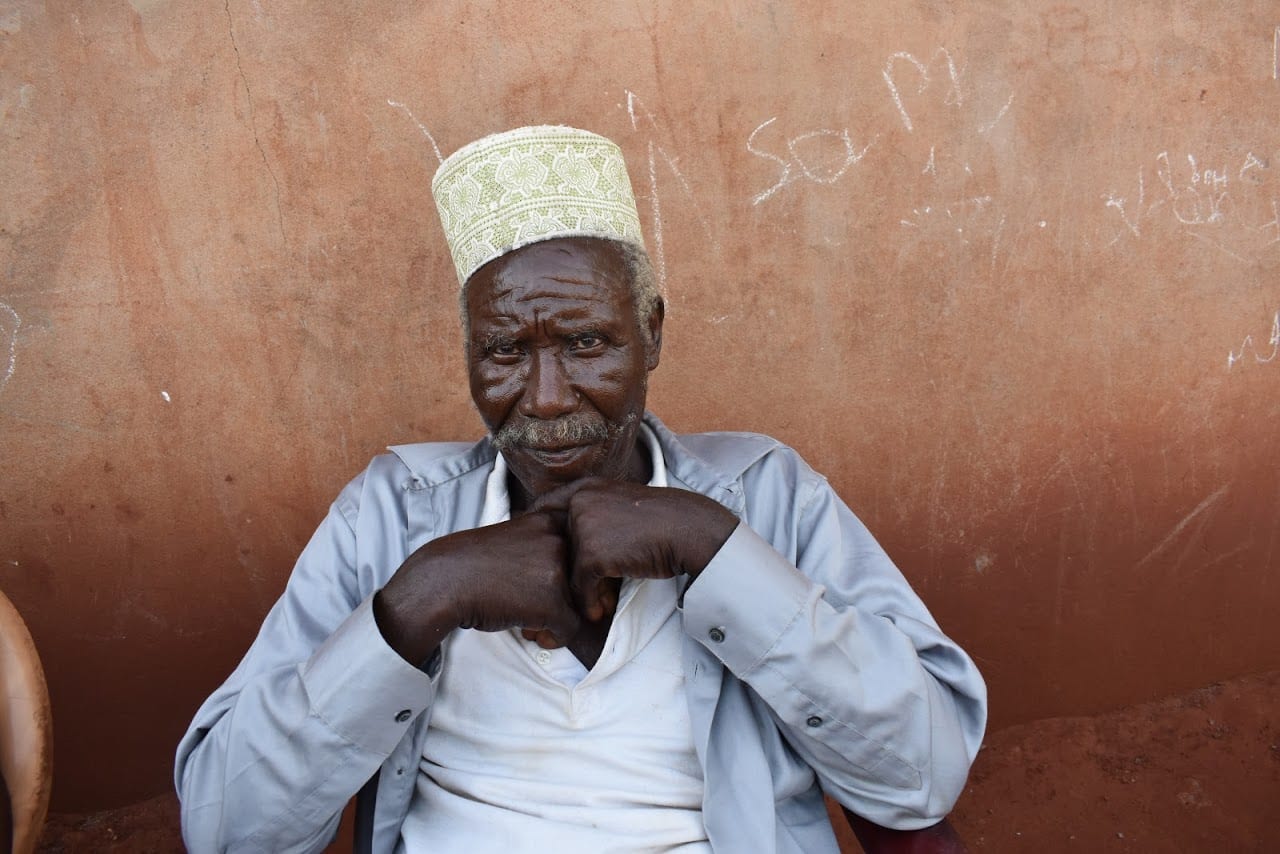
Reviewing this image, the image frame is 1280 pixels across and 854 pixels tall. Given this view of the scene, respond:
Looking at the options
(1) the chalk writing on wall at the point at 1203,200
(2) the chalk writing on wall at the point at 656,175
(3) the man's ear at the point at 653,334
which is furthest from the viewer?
(1) the chalk writing on wall at the point at 1203,200

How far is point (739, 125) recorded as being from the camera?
278 centimetres

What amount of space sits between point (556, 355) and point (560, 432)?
139 millimetres

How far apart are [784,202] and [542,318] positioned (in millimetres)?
1280

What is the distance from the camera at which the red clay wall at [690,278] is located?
2.63 meters

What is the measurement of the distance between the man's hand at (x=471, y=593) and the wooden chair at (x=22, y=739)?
1.79ft

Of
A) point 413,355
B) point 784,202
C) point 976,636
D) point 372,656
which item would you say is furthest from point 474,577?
point 976,636

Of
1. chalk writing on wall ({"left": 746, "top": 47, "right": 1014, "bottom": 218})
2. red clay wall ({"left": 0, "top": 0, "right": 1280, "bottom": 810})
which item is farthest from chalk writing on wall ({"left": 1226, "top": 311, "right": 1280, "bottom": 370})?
chalk writing on wall ({"left": 746, "top": 47, "right": 1014, "bottom": 218})

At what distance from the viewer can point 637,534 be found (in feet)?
5.31

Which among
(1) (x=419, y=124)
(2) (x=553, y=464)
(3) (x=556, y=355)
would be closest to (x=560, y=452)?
(2) (x=553, y=464)

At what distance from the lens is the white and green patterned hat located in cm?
183

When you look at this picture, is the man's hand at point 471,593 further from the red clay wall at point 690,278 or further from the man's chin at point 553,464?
the red clay wall at point 690,278

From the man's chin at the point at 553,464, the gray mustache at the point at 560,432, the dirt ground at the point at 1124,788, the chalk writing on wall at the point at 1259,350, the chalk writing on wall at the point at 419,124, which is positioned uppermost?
the chalk writing on wall at the point at 419,124

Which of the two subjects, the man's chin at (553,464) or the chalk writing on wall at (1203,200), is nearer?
the man's chin at (553,464)

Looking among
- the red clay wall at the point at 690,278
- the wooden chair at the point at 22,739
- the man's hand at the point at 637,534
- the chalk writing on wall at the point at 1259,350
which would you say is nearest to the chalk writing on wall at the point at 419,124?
the red clay wall at the point at 690,278
